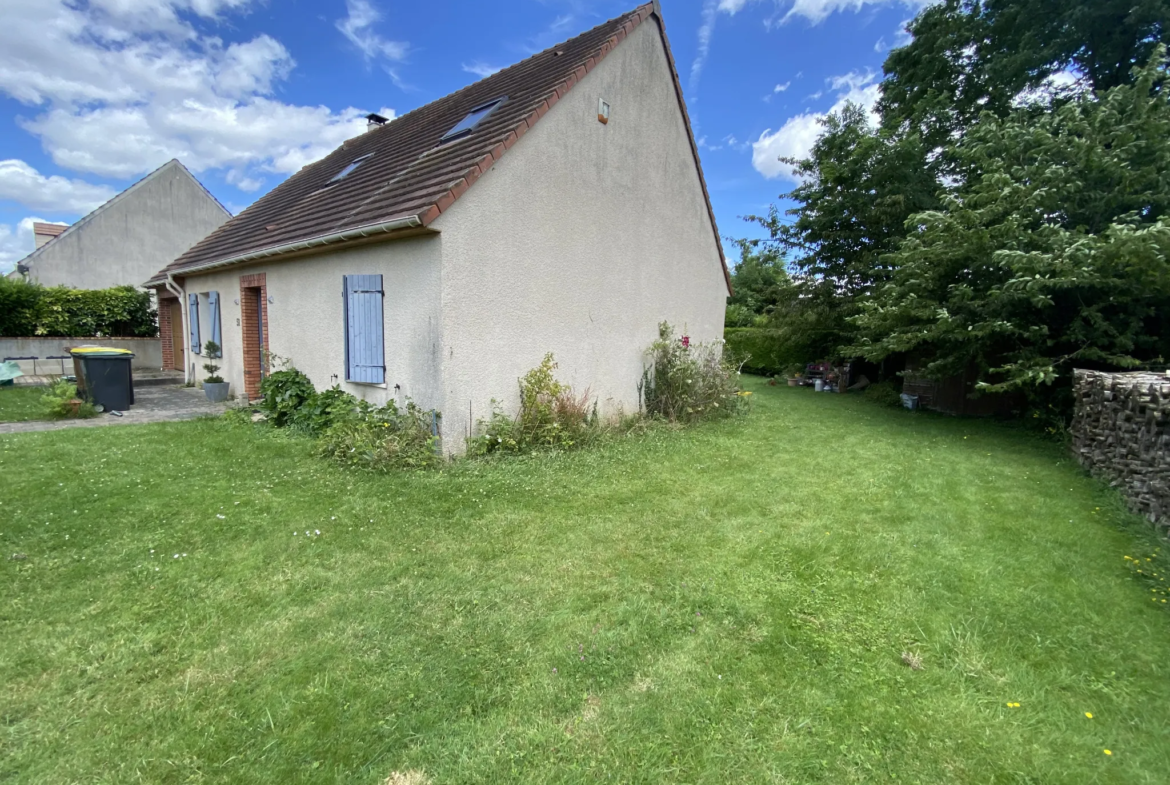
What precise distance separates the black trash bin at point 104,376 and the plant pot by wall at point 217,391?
4.46 feet

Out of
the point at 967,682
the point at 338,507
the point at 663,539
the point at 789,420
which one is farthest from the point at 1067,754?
the point at 789,420

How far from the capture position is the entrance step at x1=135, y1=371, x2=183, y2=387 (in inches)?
471

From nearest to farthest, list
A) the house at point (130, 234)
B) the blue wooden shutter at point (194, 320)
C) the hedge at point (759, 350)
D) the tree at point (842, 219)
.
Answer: the blue wooden shutter at point (194, 320) < the tree at point (842, 219) < the house at point (130, 234) < the hedge at point (759, 350)

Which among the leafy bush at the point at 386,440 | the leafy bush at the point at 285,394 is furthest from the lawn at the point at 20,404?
the leafy bush at the point at 386,440

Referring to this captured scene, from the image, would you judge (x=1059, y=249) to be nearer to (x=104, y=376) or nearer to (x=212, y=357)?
(x=104, y=376)

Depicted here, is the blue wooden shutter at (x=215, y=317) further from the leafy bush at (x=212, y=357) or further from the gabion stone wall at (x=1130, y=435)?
the gabion stone wall at (x=1130, y=435)

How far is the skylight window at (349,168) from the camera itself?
9.89m

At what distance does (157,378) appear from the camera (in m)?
12.9

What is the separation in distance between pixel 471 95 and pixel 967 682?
11.7m

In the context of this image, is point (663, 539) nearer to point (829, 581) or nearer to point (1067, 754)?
point (829, 581)

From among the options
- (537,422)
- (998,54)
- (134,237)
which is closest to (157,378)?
(134,237)

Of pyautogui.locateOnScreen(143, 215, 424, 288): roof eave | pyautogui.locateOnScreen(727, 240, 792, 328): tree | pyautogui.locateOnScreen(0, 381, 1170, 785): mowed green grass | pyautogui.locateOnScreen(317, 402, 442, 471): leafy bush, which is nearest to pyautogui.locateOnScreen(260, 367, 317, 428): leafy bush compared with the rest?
pyautogui.locateOnScreen(317, 402, 442, 471): leafy bush

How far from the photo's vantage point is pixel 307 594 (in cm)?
307

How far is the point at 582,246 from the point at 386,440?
399cm
